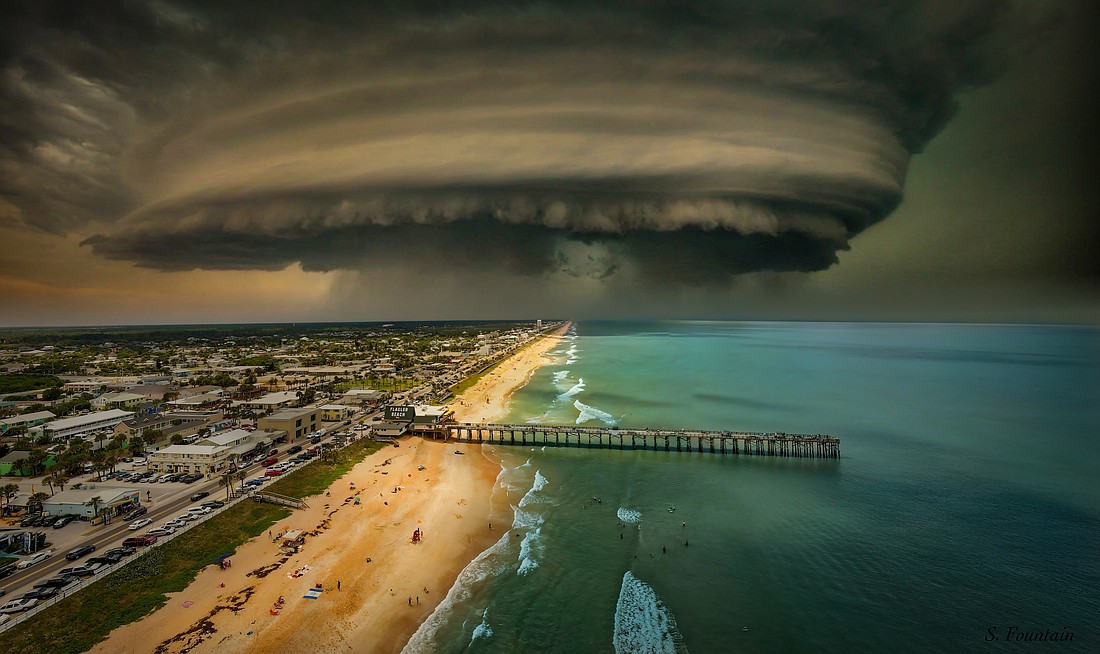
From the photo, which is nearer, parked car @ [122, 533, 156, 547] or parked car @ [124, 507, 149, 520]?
parked car @ [122, 533, 156, 547]

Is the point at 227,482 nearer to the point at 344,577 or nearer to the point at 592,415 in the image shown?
the point at 344,577

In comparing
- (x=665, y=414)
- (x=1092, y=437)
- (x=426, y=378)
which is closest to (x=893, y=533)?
(x=665, y=414)

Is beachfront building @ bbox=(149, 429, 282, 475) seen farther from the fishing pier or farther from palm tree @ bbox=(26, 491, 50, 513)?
the fishing pier

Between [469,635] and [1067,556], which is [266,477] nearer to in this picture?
[469,635]

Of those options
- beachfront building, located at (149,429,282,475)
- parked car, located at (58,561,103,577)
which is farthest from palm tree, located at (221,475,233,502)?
parked car, located at (58,561,103,577)

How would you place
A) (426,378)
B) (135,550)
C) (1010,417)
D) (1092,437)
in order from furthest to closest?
(426,378) < (1010,417) < (1092,437) < (135,550)

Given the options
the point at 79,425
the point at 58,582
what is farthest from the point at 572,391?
the point at 58,582
